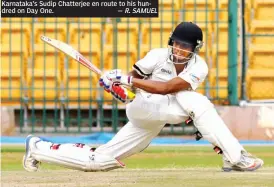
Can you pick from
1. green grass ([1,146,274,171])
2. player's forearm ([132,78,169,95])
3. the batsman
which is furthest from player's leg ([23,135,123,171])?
green grass ([1,146,274,171])

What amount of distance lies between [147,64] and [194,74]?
382 mm

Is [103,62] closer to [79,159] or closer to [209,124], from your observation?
[79,159]

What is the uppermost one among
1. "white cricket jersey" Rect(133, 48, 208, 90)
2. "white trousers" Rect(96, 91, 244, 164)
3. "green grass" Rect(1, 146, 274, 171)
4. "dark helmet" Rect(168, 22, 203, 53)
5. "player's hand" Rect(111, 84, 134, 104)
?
"dark helmet" Rect(168, 22, 203, 53)

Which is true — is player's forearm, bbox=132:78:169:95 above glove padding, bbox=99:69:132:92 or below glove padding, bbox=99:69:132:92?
below

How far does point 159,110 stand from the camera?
26.8 feet

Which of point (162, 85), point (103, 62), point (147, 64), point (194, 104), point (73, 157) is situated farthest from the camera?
point (103, 62)

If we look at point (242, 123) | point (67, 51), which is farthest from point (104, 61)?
point (67, 51)

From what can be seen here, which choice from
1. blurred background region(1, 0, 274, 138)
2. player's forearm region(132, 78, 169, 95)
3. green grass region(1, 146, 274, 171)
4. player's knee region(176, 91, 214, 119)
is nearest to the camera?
player's knee region(176, 91, 214, 119)

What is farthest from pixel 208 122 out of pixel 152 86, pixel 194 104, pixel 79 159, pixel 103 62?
pixel 103 62

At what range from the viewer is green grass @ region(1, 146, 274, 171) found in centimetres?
1100

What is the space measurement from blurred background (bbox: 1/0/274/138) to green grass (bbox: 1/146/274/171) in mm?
1407

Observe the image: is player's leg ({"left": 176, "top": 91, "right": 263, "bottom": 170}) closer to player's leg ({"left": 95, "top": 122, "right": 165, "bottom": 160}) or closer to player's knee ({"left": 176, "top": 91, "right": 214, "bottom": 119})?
player's knee ({"left": 176, "top": 91, "right": 214, "bottom": 119})

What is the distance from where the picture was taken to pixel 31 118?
14711mm

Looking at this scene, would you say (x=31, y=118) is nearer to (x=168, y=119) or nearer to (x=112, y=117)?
(x=112, y=117)
